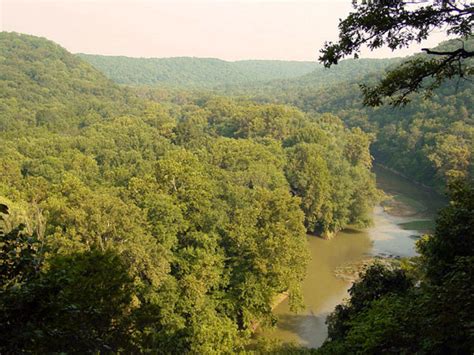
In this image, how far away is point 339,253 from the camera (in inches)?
1350

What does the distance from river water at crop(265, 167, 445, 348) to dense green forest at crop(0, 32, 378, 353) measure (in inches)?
62.4

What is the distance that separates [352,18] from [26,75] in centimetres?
10153

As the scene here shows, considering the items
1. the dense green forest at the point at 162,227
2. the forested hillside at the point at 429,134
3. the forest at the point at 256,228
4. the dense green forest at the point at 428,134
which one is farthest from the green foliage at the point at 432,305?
the forested hillside at the point at 429,134

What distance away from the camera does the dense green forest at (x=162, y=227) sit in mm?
5605

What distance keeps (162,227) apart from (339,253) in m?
17.4

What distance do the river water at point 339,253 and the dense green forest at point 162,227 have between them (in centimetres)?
158

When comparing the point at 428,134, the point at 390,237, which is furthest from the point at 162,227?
the point at 428,134

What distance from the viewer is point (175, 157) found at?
3206 centimetres

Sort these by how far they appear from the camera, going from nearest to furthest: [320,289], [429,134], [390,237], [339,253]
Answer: [320,289] < [339,253] < [390,237] < [429,134]

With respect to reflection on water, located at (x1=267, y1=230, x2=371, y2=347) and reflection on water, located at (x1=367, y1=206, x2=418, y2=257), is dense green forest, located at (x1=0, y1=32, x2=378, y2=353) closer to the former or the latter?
reflection on water, located at (x1=267, y1=230, x2=371, y2=347)

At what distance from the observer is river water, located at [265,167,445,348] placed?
23.0m

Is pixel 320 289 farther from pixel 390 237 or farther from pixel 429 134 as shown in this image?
pixel 429 134

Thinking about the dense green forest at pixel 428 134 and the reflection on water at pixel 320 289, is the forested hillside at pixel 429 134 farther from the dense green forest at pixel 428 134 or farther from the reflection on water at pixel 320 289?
the reflection on water at pixel 320 289

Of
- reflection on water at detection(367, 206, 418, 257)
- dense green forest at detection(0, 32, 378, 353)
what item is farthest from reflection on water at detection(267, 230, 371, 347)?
dense green forest at detection(0, 32, 378, 353)
